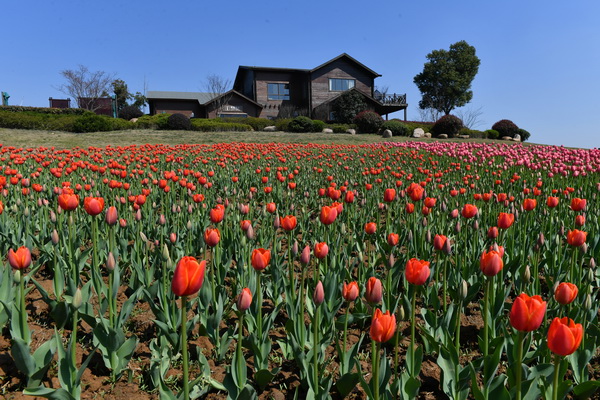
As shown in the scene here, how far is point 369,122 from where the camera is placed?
37000 millimetres

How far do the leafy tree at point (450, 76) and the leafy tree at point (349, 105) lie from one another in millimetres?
29721

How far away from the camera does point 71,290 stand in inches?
118

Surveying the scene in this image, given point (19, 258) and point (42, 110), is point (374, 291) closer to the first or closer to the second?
point (19, 258)

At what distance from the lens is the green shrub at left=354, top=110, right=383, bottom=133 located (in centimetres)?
3697

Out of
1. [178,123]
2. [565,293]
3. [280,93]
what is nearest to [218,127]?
[178,123]

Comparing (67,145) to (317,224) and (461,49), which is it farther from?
(461,49)

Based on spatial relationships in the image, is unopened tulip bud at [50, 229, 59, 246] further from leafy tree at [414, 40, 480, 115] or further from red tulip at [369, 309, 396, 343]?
leafy tree at [414, 40, 480, 115]

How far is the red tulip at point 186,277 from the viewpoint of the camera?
1.66 m

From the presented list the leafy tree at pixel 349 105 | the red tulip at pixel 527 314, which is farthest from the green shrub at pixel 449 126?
the red tulip at pixel 527 314

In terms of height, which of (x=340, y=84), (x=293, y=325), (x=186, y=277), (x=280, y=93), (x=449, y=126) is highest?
(x=340, y=84)

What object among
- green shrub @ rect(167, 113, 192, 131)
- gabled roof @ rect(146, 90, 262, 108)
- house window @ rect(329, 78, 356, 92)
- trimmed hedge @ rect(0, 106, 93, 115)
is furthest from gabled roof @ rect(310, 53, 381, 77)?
trimmed hedge @ rect(0, 106, 93, 115)

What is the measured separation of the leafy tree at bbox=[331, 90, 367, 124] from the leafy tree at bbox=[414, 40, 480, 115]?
97.5 ft

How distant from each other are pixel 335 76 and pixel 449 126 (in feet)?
58.6

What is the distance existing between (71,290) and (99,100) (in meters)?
93.9
